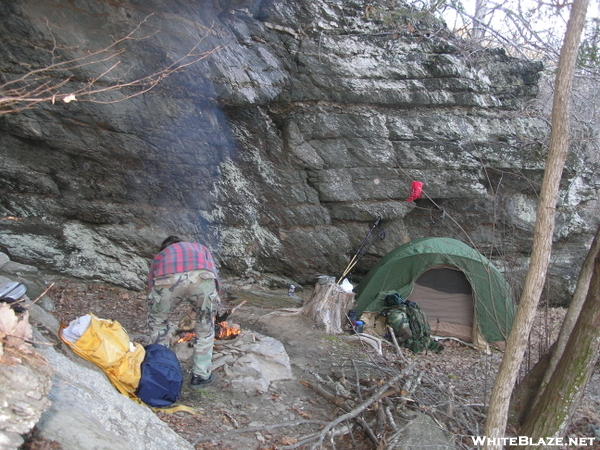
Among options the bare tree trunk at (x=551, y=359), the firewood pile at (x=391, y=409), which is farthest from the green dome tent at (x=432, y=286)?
the bare tree trunk at (x=551, y=359)

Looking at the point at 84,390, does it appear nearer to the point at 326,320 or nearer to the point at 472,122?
the point at 326,320

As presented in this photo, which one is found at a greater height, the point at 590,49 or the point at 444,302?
the point at 590,49

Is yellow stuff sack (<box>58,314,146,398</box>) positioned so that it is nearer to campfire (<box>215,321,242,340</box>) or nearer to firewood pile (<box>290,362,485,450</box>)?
firewood pile (<box>290,362,485,450</box>)

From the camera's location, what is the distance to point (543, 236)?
370 cm

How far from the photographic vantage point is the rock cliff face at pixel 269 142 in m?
7.95

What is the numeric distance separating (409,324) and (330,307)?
1.33 meters

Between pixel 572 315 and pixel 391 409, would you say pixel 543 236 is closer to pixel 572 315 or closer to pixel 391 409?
pixel 572 315

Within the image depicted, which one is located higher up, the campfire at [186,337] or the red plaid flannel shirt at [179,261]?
the red plaid flannel shirt at [179,261]

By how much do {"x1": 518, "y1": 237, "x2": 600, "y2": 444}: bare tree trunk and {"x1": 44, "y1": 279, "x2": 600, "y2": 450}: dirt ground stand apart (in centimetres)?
60

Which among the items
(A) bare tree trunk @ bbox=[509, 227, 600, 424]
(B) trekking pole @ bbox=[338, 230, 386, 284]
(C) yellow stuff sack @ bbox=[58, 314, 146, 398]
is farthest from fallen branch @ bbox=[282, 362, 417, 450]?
(B) trekking pole @ bbox=[338, 230, 386, 284]

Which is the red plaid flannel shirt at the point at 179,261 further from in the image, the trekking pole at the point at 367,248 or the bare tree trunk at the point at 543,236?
the trekking pole at the point at 367,248

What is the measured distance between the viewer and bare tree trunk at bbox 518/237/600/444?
4.12 metres

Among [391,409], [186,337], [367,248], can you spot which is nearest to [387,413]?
[391,409]

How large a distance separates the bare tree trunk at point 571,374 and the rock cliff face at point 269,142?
11.6ft
